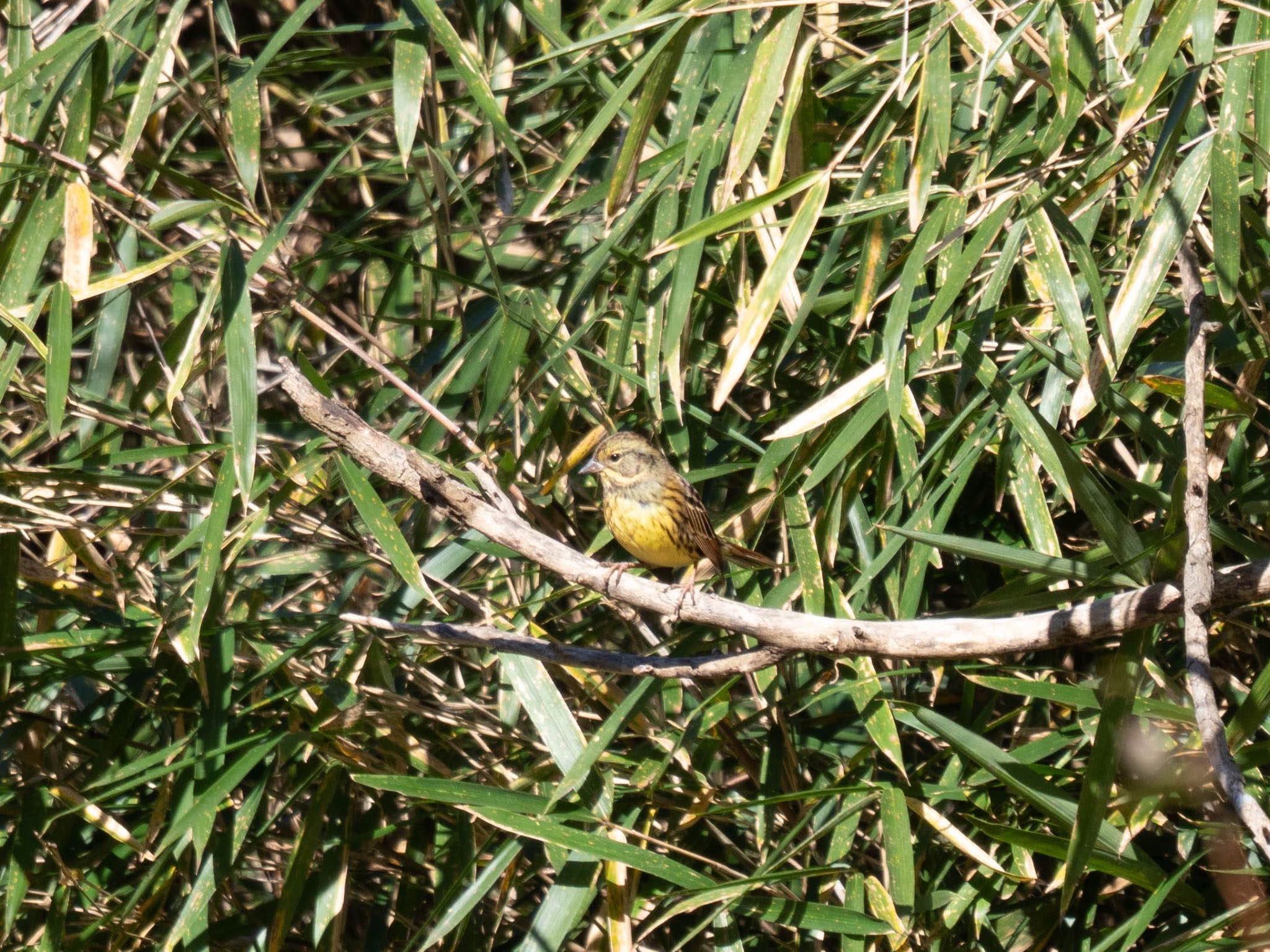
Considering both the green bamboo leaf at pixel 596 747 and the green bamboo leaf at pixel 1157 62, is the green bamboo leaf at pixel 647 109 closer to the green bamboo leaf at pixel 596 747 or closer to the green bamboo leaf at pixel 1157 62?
the green bamboo leaf at pixel 1157 62

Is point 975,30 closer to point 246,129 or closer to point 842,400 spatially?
point 842,400

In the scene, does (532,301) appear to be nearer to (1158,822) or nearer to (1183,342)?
(1183,342)

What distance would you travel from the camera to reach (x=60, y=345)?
275cm

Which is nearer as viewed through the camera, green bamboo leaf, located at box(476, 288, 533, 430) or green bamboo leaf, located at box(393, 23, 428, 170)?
green bamboo leaf, located at box(393, 23, 428, 170)

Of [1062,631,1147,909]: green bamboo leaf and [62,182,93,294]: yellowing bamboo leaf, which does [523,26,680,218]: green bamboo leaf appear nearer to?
[62,182,93,294]: yellowing bamboo leaf

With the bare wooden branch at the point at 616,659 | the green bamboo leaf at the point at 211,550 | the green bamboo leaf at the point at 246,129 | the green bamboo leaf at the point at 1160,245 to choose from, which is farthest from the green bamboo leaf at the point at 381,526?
the green bamboo leaf at the point at 1160,245

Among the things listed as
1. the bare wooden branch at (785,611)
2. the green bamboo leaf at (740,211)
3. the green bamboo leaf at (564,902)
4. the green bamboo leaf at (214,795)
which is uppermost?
the green bamboo leaf at (740,211)

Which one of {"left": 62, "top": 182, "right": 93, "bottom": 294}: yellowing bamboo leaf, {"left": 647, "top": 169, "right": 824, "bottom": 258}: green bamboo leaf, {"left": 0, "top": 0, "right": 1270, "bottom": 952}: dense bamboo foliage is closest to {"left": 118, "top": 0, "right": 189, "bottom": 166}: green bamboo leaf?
{"left": 0, "top": 0, "right": 1270, "bottom": 952}: dense bamboo foliage

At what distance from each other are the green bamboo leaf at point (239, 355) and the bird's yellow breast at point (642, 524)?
1030 mm

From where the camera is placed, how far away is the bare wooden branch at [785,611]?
2109 mm

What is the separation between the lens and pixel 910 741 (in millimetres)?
3520

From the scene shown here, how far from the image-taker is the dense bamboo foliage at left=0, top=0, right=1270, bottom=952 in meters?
2.54

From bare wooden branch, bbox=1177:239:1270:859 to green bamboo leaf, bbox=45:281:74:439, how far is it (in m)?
2.07

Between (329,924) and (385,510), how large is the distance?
118 centimetres
